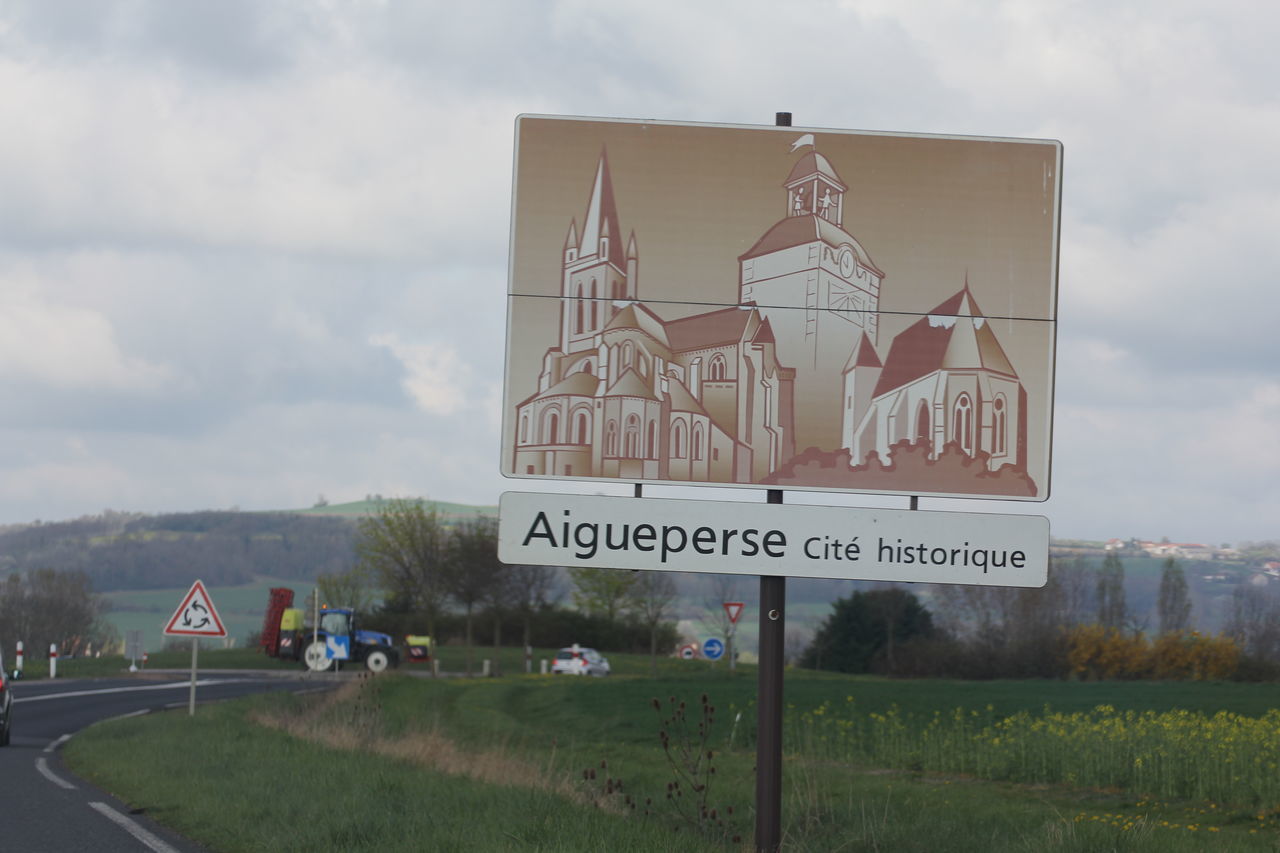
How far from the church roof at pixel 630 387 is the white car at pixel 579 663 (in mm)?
50017

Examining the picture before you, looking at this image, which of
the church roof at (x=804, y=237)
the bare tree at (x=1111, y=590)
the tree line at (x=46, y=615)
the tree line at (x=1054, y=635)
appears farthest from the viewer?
the tree line at (x=46, y=615)

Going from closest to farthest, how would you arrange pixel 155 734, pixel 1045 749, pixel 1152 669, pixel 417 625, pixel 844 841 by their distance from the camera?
1. pixel 844 841
2. pixel 1045 749
3. pixel 155 734
4. pixel 1152 669
5. pixel 417 625

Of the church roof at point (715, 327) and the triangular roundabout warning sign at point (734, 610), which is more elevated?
the church roof at point (715, 327)

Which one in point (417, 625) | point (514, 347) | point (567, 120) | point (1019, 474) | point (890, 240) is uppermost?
point (567, 120)

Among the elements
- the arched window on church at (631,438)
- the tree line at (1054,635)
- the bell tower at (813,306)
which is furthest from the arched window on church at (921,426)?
the tree line at (1054,635)

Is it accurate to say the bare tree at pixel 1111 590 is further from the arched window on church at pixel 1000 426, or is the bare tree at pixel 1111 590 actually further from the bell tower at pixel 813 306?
the bell tower at pixel 813 306

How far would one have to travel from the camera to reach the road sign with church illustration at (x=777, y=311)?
907 cm

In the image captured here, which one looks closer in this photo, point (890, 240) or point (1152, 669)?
point (890, 240)

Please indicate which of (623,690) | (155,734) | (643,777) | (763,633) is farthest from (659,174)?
(623,690)

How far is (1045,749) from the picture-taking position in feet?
61.1

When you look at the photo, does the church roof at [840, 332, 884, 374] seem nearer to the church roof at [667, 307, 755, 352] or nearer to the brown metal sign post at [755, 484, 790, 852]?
the church roof at [667, 307, 755, 352]

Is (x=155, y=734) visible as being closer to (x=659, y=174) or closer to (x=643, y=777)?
(x=643, y=777)

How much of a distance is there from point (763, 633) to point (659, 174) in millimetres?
3217

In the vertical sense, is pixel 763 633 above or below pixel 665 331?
below
